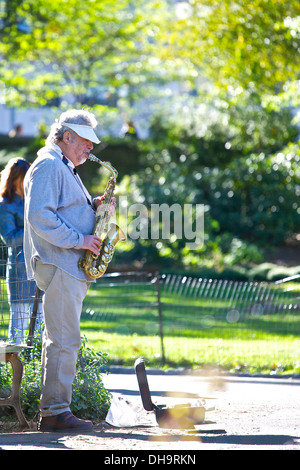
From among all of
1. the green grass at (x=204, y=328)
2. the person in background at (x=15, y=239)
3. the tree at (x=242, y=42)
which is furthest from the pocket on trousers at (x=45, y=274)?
the tree at (x=242, y=42)

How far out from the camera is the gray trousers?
5430 mm

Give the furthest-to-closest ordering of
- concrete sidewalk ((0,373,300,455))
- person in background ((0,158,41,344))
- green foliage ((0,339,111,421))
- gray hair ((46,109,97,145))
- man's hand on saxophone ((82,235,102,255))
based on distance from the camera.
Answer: person in background ((0,158,41,344)) → green foliage ((0,339,111,421)) → gray hair ((46,109,97,145)) → man's hand on saxophone ((82,235,102,255)) → concrete sidewalk ((0,373,300,455))

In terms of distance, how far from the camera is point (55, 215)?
5398 mm

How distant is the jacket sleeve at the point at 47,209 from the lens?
5.35 meters

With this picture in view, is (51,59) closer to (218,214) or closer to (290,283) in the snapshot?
(218,214)

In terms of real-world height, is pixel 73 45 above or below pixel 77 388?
above

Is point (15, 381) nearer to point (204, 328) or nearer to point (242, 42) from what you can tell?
point (204, 328)

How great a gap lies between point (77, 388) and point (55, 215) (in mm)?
1488

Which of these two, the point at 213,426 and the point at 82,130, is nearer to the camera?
the point at 82,130

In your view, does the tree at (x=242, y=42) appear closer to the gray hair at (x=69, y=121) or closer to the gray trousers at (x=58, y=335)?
the gray hair at (x=69, y=121)

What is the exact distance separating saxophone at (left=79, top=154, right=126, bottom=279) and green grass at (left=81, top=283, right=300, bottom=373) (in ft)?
11.2

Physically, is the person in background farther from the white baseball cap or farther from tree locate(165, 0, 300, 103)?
tree locate(165, 0, 300, 103)

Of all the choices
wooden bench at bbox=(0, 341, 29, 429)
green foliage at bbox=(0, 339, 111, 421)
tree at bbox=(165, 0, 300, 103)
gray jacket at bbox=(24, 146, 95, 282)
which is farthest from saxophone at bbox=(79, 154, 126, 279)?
tree at bbox=(165, 0, 300, 103)

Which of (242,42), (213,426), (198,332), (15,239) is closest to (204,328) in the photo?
(198,332)
